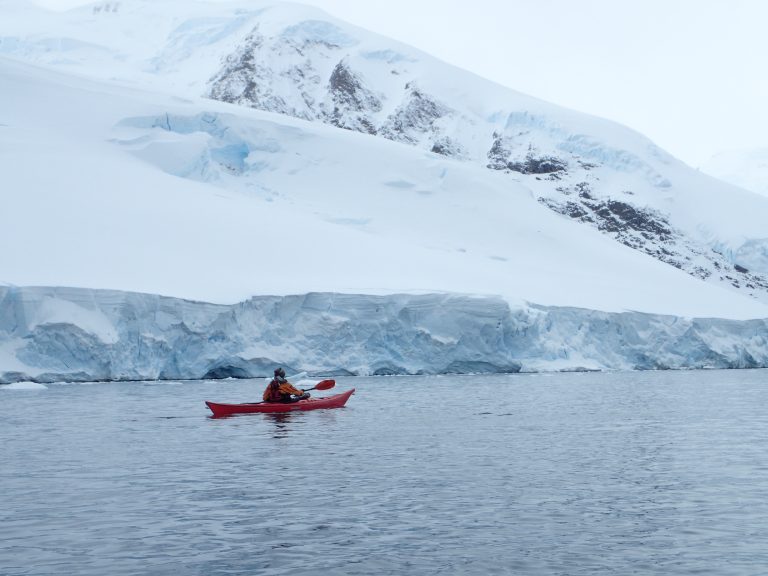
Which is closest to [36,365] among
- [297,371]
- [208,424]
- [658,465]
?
[297,371]

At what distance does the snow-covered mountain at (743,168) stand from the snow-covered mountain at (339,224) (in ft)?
232

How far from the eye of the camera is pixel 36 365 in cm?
2561

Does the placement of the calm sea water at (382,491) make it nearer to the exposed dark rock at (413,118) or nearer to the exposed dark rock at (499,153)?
the exposed dark rock at (499,153)

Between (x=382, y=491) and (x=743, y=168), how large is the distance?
156 meters

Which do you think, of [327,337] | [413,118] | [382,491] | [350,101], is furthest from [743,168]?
[382,491]

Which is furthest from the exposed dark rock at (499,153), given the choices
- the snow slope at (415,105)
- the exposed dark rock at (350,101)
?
the exposed dark rock at (350,101)

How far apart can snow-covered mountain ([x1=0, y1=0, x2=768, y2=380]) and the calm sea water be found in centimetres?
897

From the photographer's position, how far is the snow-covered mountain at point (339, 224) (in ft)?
95.0

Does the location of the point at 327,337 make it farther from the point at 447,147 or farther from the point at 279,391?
the point at 447,147

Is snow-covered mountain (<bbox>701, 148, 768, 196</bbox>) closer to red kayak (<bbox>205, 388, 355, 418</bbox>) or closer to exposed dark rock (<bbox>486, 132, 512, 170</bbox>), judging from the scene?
exposed dark rock (<bbox>486, 132, 512, 170</bbox>)

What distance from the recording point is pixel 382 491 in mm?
10781

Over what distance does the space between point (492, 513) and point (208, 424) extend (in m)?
9.10

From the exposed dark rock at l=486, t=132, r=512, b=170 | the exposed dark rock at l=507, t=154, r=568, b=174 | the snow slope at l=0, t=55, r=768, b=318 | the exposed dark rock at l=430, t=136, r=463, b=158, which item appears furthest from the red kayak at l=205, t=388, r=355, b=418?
the exposed dark rock at l=430, t=136, r=463, b=158

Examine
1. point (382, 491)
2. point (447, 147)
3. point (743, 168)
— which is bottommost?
point (382, 491)
